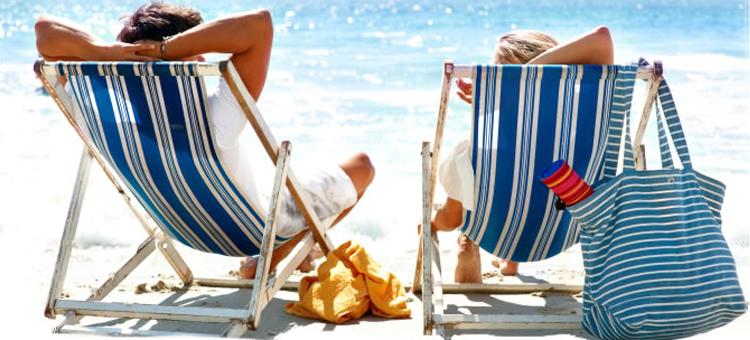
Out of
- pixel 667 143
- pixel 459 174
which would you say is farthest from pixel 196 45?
pixel 667 143

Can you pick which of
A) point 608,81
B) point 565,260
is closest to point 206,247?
point 608,81

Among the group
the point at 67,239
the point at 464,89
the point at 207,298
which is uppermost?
the point at 464,89

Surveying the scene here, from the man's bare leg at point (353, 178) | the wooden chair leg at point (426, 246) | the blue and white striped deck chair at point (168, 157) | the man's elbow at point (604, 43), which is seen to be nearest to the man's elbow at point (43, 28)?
the blue and white striped deck chair at point (168, 157)

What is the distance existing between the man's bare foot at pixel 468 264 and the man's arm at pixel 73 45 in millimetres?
1585

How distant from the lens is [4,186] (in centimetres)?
659

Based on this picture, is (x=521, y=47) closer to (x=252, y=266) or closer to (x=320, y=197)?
(x=320, y=197)

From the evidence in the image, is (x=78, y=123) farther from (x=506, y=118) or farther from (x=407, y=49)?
(x=407, y=49)

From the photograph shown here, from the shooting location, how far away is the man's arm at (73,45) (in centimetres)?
273

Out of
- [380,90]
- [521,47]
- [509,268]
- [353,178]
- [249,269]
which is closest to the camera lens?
[521,47]

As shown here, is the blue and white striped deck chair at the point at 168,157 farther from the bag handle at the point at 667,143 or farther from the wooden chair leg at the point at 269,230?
the bag handle at the point at 667,143

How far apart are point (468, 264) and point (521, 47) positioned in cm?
104

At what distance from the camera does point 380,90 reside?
1042cm

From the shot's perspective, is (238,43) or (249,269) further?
(249,269)

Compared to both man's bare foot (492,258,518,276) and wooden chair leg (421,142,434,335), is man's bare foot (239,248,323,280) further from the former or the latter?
wooden chair leg (421,142,434,335)
